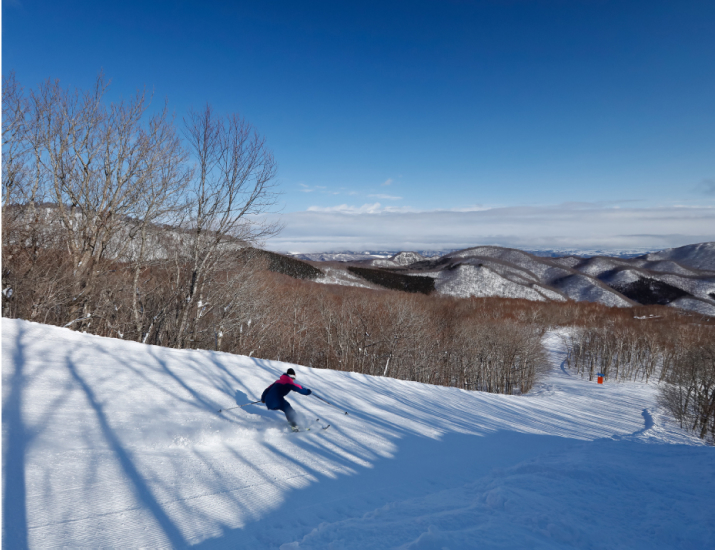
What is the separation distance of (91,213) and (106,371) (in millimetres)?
9169

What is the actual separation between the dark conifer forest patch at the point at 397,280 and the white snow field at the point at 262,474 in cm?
6951

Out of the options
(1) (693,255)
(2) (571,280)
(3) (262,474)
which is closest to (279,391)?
(3) (262,474)

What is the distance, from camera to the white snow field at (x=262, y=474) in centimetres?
376

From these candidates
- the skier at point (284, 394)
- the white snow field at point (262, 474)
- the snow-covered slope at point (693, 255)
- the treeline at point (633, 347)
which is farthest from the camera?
the snow-covered slope at point (693, 255)

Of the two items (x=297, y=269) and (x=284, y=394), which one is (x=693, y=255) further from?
(x=284, y=394)

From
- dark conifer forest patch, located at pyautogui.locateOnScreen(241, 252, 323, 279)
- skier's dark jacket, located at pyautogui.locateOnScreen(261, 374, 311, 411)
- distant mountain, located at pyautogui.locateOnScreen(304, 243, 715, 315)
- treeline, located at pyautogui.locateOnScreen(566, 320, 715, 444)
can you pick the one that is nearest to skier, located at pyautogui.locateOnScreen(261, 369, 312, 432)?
skier's dark jacket, located at pyautogui.locateOnScreen(261, 374, 311, 411)

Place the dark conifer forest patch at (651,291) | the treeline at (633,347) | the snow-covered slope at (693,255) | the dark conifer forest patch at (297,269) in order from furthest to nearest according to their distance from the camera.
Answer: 1. the snow-covered slope at (693,255)
2. the dark conifer forest patch at (651,291)
3. the dark conifer forest patch at (297,269)
4. the treeline at (633,347)

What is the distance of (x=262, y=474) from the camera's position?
205 inches

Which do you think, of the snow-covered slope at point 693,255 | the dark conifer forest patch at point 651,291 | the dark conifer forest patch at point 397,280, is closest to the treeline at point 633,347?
the dark conifer forest patch at point 397,280

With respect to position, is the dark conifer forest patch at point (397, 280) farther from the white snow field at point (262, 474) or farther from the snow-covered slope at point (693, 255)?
the snow-covered slope at point (693, 255)

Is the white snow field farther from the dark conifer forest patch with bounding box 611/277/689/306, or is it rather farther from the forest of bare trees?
the dark conifer forest patch with bounding box 611/277/689/306

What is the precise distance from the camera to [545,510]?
4.50 m

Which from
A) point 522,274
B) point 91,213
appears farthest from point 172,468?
point 522,274

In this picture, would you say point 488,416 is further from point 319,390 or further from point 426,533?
point 426,533
